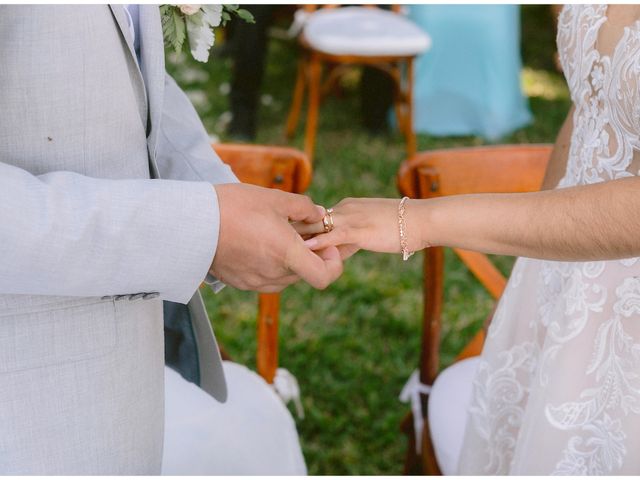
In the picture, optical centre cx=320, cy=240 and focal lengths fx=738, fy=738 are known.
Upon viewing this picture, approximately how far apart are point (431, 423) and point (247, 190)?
0.97 m

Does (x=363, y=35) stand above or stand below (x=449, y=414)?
above

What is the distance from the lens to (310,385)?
304 centimetres

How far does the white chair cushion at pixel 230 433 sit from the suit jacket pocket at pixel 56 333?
635 mm

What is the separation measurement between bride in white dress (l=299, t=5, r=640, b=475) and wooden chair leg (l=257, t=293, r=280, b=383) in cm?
61

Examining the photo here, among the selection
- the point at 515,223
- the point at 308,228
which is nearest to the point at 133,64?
the point at 308,228

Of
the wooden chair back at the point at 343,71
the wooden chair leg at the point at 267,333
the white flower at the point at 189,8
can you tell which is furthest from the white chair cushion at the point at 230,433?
the wooden chair back at the point at 343,71

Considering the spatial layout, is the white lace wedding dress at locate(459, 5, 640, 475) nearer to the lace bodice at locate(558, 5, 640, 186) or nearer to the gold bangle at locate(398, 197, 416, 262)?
the lace bodice at locate(558, 5, 640, 186)

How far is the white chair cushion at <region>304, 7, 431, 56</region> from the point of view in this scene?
4586mm

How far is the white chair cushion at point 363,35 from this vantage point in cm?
459

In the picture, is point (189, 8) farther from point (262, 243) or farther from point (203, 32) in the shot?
point (262, 243)

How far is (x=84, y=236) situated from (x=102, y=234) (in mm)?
24

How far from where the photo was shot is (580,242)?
3.93 feet

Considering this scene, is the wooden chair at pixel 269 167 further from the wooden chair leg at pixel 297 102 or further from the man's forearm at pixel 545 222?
the wooden chair leg at pixel 297 102

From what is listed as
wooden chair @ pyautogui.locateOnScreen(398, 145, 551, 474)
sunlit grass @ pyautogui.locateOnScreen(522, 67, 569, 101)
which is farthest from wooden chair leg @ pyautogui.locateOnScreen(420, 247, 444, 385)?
sunlit grass @ pyautogui.locateOnScreen(522, 67, 569, 101)
